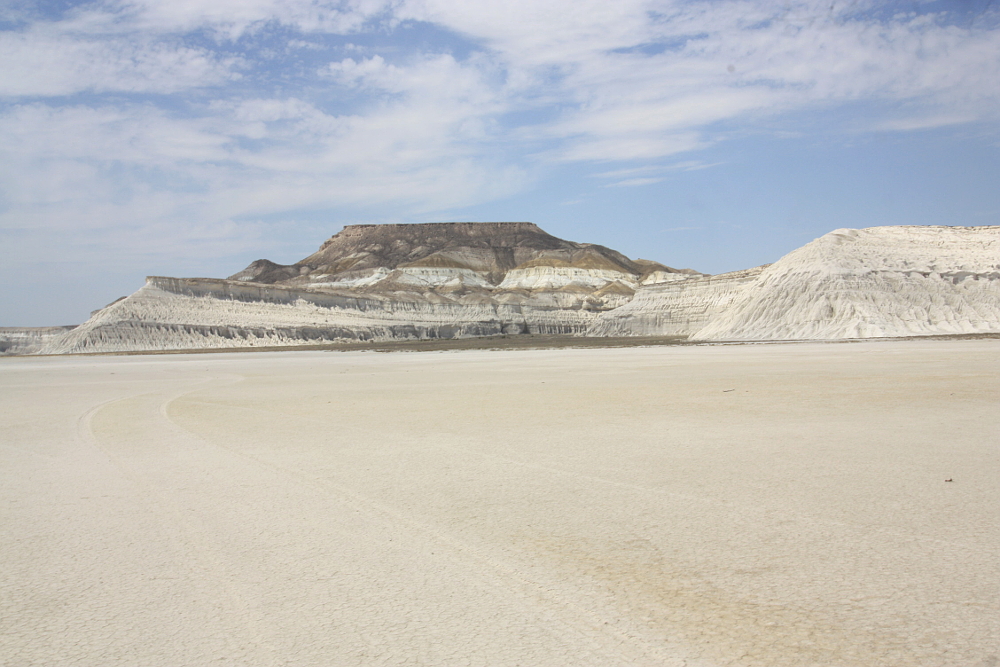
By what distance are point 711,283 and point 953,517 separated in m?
79.8

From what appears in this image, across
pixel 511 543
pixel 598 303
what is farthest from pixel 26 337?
pixel 511 543

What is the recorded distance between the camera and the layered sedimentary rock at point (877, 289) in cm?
5009

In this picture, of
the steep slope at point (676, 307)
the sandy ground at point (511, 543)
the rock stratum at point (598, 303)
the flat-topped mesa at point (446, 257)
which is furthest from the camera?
the flat-topped mesa at point (446, 257)

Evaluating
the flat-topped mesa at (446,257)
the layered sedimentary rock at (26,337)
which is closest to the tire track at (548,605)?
the layered sedimentary rock at (26,337)

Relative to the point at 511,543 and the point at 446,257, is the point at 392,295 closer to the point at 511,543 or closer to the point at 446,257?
the point at 446,257

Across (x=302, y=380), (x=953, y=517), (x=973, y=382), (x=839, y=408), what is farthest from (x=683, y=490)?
(x=302, y=380)

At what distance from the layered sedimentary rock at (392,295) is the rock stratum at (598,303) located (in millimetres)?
239

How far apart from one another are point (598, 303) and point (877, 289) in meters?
68.6

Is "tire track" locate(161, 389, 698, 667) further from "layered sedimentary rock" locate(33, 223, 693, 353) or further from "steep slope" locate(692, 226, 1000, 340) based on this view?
"layered sedimentary rock" locate(33, 223, 693, 353)

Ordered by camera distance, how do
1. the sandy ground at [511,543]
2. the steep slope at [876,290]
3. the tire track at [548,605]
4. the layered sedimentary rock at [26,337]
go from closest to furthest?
the tire track at [548,605]
the sandy ground at [511,543]
the steep slope at [876,290]
the layered sedimentary rock at [26,337]

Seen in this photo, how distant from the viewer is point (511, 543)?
15.2ft

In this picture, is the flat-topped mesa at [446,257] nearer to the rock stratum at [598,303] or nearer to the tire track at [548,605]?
the rock stratum at [598,303]

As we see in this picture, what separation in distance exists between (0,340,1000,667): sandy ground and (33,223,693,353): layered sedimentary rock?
7158 centimetres

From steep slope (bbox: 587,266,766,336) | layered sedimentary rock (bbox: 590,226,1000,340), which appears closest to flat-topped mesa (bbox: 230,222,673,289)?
steep slope (bbox: 587,266,766,336)
